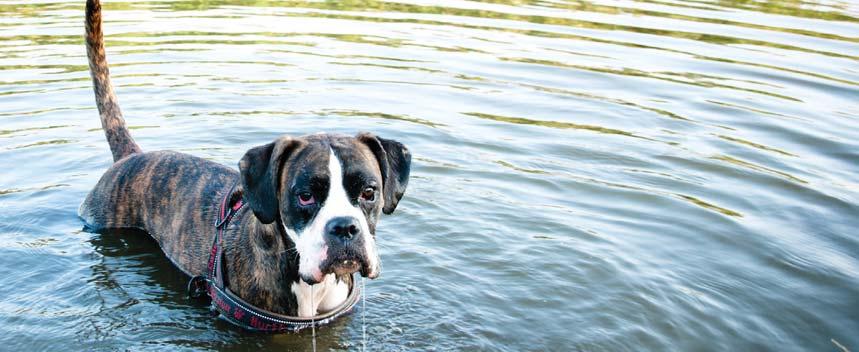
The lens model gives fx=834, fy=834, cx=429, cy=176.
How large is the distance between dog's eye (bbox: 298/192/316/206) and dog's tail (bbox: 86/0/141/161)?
3002 mm

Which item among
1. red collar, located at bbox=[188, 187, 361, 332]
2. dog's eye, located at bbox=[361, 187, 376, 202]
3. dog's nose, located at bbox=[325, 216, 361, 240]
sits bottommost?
red collar, located at bbox=[188, 187, 361, 332]

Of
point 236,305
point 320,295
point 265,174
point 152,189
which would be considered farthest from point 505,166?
point 265,174

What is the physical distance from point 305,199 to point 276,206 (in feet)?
0.82

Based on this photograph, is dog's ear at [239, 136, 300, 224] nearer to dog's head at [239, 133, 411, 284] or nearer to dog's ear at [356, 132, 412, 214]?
dog's head at [239, 133, 411, 284]

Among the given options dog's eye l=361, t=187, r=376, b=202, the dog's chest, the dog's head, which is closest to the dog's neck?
the dog's chest

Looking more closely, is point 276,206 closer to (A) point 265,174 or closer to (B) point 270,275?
(A) point 265,174

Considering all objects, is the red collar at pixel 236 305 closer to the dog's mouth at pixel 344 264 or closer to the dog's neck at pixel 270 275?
the dog's neck at pixel 270 275

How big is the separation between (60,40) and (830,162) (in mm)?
12865

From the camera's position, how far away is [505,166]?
30.8 feet

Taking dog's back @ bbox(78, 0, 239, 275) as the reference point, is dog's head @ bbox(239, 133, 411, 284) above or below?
above

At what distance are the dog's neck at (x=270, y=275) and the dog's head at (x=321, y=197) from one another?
0.22 metres

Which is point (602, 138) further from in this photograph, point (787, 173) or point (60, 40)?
point (60, 40)

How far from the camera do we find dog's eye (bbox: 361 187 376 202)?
4980 mm

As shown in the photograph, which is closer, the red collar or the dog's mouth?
the dog's mouth
